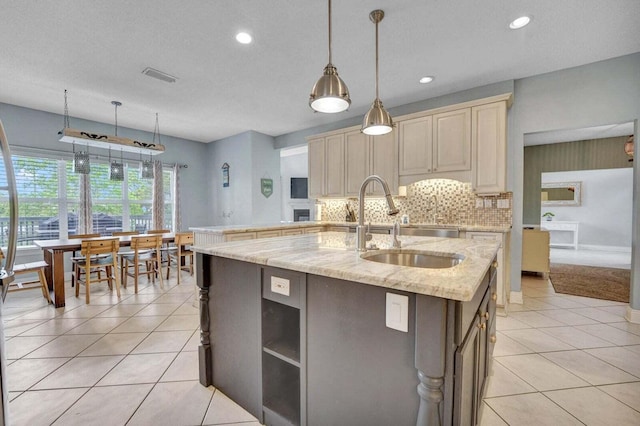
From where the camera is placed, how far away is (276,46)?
268 centimetres

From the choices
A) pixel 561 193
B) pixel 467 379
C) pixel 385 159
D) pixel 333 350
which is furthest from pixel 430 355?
pixel 561 193

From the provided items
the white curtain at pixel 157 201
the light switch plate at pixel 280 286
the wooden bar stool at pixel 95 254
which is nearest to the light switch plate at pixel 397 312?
the light switch plate at pixel 280 286

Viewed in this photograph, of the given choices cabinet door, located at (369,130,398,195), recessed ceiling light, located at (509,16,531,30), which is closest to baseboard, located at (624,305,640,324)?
cabinet door, located at (369,130,398,195)

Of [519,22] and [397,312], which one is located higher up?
[519,22]

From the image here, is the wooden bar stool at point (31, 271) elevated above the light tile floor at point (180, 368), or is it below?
above

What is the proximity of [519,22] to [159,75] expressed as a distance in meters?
3.60

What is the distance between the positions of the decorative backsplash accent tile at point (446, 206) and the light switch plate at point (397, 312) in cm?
292

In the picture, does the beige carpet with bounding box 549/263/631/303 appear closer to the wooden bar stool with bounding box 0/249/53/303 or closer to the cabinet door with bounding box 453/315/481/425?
the cabinet door with bounding box 453/315/481/425

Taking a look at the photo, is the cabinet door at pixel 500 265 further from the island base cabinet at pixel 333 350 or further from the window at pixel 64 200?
the window at pixel 64 200

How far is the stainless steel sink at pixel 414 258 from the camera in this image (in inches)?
62.8

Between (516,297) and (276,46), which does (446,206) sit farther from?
(276,46)

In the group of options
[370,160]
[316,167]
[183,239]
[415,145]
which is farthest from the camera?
[316,167]

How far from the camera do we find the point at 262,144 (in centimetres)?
580

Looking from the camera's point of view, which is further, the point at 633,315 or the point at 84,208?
the point at 84,208
